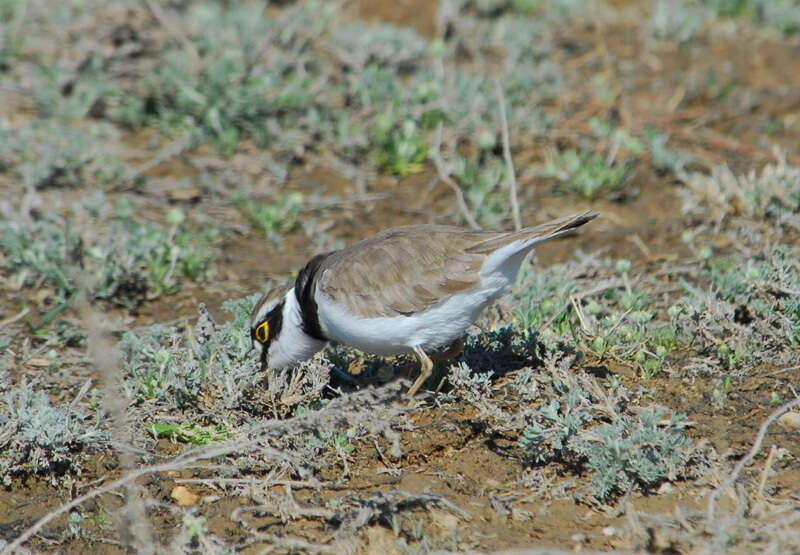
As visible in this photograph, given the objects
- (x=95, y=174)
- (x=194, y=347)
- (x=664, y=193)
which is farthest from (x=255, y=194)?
(x=664, y=193)

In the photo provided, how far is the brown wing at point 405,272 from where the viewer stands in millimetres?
4887

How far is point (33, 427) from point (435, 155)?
4166 mm

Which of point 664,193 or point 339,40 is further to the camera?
point 339,40

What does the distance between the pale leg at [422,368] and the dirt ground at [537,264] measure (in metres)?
0.12

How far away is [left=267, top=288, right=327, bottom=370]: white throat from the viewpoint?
209 inches

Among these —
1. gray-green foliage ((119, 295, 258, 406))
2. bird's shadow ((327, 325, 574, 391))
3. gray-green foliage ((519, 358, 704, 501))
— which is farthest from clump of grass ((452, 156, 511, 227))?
gray-green foliage ((519, 358, 704, 501))

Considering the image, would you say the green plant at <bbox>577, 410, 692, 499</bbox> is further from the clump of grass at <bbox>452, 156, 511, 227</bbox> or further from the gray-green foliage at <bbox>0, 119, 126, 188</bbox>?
the gray-green foliage at <bbox>0, 119, 126, 188</bbox>

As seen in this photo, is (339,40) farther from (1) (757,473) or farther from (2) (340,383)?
(1) (757,473)

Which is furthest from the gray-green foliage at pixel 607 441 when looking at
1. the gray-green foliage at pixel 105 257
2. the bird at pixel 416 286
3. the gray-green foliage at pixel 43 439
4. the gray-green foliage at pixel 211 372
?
the gray-green foliage at pixel 105 257

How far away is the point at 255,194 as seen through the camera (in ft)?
26.2

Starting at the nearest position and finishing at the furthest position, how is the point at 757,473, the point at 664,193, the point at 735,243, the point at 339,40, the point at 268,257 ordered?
1. the point at 757,473
2. the point at 735,243
3. the point at 268,257
4. the point at 664,193
5. the point at 339,40

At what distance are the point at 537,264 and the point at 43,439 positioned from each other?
3.70 meters

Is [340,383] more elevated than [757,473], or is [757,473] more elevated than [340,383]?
[757,473]

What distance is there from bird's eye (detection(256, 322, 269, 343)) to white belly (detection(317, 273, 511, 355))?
0.46 meters
